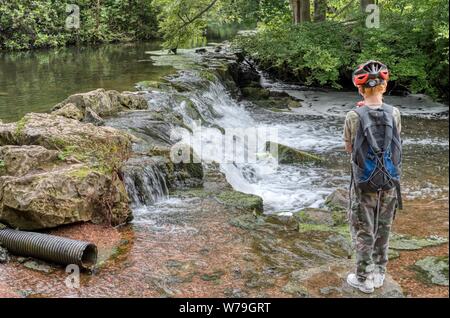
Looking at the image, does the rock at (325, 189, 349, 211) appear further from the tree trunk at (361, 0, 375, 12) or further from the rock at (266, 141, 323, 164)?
the tree trunk at (361, 0, 375, 12)

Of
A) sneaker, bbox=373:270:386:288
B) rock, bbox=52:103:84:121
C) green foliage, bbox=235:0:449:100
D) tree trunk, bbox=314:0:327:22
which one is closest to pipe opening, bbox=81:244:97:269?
sneaker, bbox=373:270:386:288

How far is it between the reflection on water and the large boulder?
18.1ft

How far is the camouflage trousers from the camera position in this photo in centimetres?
430

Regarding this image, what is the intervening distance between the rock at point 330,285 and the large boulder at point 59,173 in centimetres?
315

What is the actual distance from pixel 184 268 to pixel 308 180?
18.5ft

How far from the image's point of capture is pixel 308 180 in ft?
36.4

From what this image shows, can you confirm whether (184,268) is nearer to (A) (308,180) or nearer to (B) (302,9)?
(A) (308,180)

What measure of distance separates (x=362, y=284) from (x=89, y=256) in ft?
10.5

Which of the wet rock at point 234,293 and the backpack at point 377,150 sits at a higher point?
the backpack at point 377,150

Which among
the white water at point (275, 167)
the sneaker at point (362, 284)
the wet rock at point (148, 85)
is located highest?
the wet rock at point (148, 85)

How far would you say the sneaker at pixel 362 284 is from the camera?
4.57m

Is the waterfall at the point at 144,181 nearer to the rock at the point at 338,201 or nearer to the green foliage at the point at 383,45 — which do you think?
the rock at the point at 338,201

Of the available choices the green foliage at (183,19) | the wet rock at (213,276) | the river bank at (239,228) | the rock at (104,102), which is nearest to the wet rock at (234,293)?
the river bank at (239,228)

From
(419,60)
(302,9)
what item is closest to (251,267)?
(419,60)
